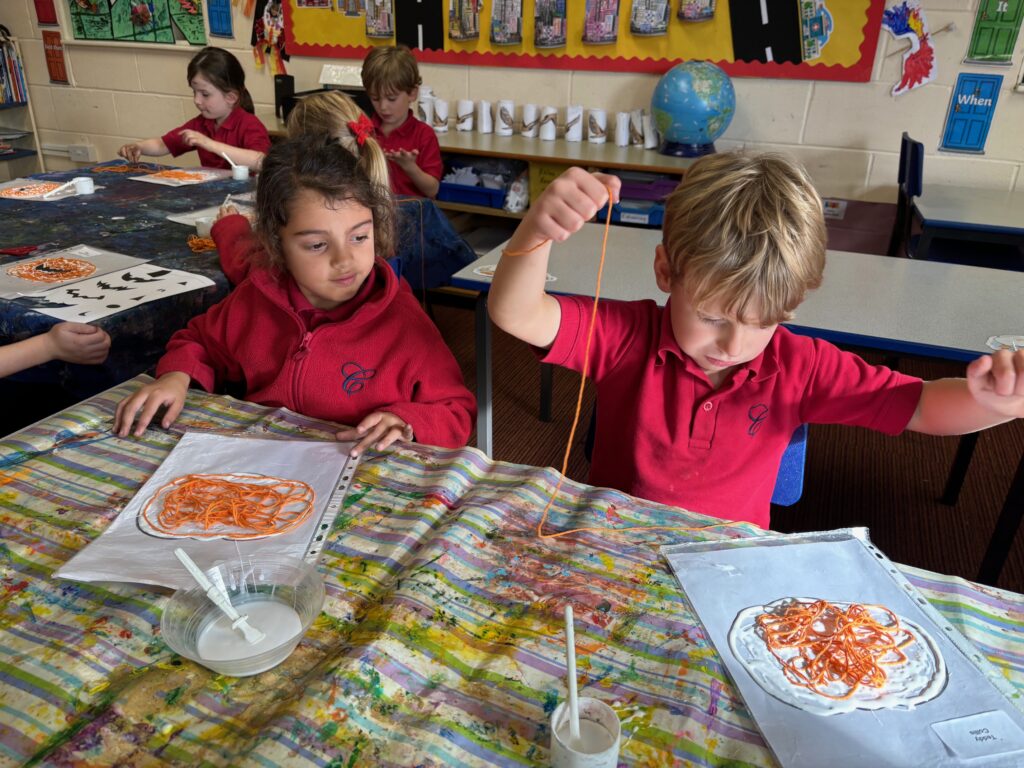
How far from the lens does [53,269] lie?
5.48ft

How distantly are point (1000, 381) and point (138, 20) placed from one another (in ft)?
16.7

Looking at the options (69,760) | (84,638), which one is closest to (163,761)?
(69,760)

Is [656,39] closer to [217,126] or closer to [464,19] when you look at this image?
[464,19]

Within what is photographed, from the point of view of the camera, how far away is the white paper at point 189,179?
253 centimetres

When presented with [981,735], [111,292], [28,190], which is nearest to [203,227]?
[111,292]

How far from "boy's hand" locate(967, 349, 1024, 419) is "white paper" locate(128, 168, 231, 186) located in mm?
2469

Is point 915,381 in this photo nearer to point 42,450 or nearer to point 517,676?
point 517,676

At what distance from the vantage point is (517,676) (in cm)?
66

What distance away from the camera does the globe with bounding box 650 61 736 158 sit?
3084 millimetres

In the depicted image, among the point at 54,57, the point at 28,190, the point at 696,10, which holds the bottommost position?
the point at 28,190

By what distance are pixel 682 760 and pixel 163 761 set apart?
42 cm

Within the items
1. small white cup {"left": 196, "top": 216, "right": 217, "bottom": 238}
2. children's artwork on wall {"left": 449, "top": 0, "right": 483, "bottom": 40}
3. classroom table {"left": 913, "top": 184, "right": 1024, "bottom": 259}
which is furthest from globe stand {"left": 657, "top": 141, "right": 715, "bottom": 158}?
small white cup {"left": 196, "top": 216, "right": 217, "bottom": 238}

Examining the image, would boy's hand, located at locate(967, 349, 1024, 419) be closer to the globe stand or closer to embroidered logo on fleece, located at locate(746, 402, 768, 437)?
embroidered logo on fleece, located at locate(746, 402, 768, 437)

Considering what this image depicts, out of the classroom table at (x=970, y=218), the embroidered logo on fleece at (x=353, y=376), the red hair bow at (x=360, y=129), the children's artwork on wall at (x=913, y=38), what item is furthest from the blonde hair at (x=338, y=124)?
the children's artwork on wall at (x=913, y=38)
